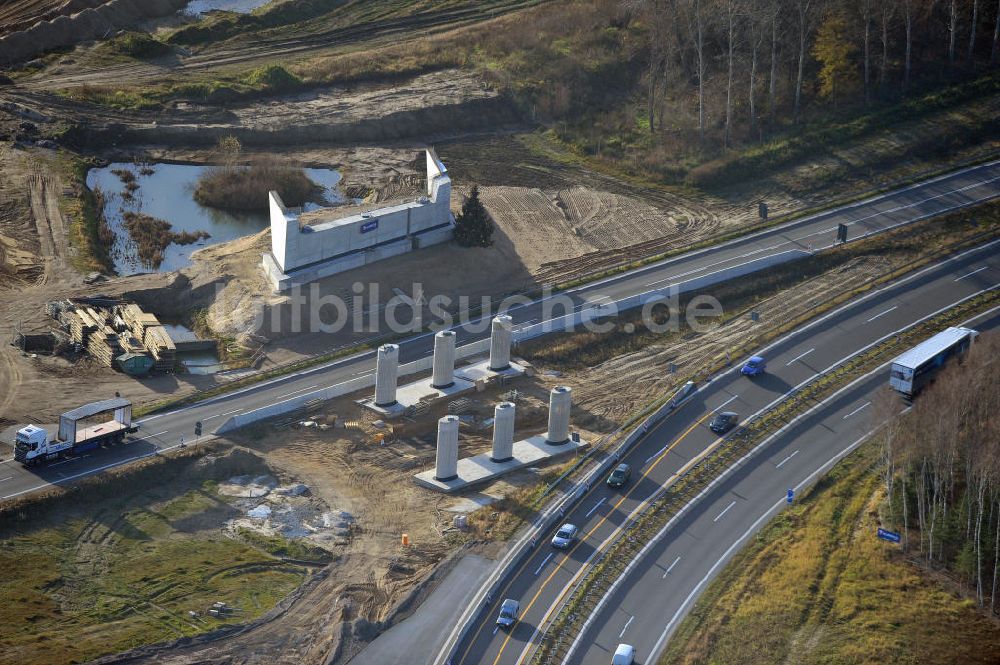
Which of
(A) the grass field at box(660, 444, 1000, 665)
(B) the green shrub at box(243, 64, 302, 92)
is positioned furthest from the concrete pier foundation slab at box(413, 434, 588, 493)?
(B) the green shrub at box(243, 64, 302, 92)

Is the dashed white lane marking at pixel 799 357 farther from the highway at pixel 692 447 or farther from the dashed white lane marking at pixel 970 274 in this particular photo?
the dashed white lane marking at pixel 970 274

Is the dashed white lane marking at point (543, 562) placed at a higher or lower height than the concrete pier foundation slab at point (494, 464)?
lower

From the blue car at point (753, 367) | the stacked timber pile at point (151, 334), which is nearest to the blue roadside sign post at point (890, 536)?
the blue car at point (753, 367)

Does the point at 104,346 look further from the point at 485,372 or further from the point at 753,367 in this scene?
the point at 753,367

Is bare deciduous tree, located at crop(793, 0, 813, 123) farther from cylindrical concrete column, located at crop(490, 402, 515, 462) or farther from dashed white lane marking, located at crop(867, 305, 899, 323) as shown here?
cylindrical concrete column, located at crop(490, 402, 515, 462)

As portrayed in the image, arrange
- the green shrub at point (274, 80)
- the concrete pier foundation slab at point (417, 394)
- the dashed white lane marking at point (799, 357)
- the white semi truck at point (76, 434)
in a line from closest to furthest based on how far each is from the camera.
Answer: the white semi truck at point (76, 434)
the concrete pier foundation slab at point (417, 394)
the dashed white lane marking at point (799, 357)
the green shrub at point (274, 80)

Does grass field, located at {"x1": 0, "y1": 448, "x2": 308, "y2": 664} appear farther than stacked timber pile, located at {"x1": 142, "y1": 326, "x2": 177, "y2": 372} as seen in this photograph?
No

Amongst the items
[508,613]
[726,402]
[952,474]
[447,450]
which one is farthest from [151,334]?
[952,474]

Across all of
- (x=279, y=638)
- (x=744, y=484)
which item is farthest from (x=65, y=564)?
(x=744, y=484)
